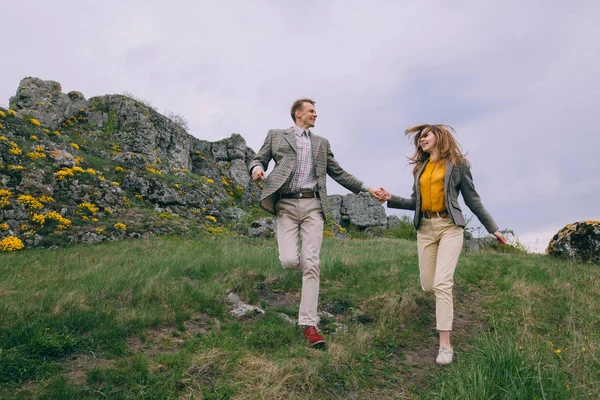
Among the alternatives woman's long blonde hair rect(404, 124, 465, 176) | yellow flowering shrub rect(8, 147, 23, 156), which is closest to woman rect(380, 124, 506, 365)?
woman's long blonde hair rect(404, 124, 465, 176)

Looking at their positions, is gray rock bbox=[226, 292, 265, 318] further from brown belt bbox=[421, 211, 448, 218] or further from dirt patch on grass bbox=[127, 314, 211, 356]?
brown belt bbox=[421, 211, 448, 218]

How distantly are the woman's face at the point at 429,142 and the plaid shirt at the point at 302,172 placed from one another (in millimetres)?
1393

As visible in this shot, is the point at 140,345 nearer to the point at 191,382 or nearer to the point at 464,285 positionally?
the point at 191,382

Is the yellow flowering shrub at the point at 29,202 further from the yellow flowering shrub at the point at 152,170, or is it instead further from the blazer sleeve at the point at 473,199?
the blazer sleeve at the point at 473,199

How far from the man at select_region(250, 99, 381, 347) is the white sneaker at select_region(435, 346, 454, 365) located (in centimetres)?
138

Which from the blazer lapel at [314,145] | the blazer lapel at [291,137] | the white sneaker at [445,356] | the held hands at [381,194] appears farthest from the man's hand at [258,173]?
the white sneaker at [445,356]

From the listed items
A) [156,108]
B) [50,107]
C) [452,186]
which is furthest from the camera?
[156,108]

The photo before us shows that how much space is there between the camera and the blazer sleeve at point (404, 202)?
4785 millimetres

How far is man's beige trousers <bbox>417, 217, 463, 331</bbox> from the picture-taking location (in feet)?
13.0

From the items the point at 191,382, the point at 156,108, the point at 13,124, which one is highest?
the point at 156,108

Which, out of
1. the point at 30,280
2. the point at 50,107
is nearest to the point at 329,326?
the point at 30,280

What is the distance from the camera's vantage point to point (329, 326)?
4.80 meters

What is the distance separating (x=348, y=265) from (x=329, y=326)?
9.85 ft

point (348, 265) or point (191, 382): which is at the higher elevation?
point (348, 265)
